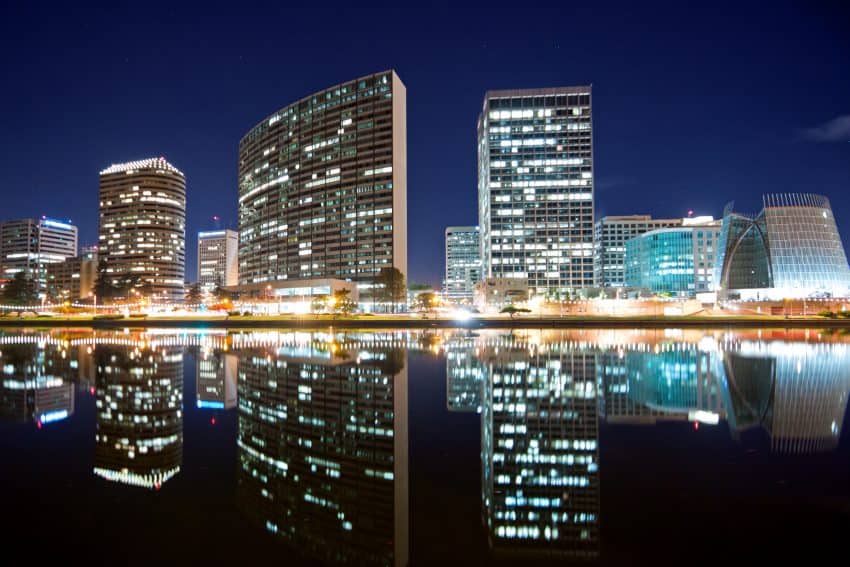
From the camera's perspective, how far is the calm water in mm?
5512

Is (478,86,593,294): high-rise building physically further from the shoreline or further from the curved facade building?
the shoreline

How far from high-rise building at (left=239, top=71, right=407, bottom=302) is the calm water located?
117 metres

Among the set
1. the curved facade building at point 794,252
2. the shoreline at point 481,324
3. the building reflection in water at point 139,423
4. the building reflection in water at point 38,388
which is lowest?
the shoreline at point 481,324

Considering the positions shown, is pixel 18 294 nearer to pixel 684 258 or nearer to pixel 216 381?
pixel 216 381

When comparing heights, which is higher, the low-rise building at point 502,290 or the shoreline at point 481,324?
the low-rise building at point 502,290

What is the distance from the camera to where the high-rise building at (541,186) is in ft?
491

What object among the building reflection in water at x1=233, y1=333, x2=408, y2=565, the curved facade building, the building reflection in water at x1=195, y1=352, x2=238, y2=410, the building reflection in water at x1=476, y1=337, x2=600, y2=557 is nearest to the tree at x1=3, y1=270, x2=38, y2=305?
the building reflection in water at x1=195, y1=352, x2=238, y2=410

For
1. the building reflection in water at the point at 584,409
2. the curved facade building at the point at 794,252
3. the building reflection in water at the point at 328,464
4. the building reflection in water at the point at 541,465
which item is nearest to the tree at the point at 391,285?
the building reflection in water at the point at 584,409

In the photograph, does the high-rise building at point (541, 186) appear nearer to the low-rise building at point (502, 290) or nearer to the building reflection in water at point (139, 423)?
the low-rise building at point (502, 290)

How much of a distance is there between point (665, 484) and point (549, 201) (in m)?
151

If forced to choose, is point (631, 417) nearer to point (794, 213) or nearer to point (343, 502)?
point (343, 502)

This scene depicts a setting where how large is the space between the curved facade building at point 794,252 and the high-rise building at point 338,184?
9071 cm

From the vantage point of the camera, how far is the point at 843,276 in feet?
345

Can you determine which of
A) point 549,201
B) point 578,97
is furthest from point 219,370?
point 578,97
